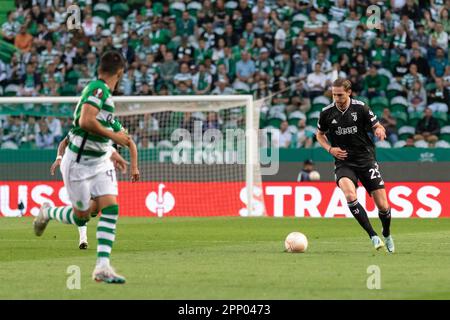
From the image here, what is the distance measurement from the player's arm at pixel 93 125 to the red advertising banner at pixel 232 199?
616 inches

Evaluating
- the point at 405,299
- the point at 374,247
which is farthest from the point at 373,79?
the point at 405,299

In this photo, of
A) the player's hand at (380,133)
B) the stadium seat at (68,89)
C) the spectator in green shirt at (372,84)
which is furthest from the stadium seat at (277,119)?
the player's hand at (380,133)

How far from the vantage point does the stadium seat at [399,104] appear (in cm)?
2803

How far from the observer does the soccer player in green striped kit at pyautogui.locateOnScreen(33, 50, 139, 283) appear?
10.4 meters

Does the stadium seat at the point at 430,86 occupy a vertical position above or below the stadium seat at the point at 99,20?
Answer: below

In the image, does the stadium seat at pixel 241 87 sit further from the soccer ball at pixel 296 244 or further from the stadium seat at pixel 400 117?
the soccer ball at pixel 296 244

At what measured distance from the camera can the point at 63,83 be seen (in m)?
30.9

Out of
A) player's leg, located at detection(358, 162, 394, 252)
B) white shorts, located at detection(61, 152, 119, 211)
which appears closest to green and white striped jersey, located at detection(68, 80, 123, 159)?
white shorts, located at detection(61, 152, 119, 211)

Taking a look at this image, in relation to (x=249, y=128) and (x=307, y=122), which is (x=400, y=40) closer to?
(x=307, y=122)

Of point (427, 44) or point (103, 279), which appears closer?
point (103, 279)

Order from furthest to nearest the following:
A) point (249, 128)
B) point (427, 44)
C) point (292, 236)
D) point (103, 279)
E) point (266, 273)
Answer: point (427, 44) < point (249, 128) < point (292, 236) < point (266, 273) < point (103, 279)

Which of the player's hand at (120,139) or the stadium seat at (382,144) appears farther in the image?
the stadium seat at (382,144)
